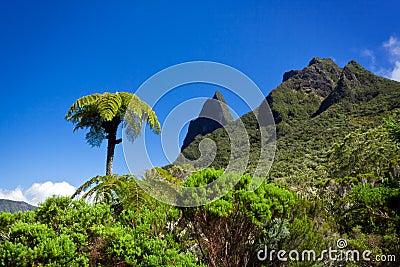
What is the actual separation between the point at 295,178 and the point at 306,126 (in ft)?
102

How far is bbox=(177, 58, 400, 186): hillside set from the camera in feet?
140

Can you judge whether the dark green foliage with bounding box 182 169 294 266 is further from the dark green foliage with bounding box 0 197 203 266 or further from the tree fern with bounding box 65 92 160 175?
the tree fern with bounding box 65 92 160 175

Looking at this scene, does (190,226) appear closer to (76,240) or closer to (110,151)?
(110,151)

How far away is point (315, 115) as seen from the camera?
8000cm

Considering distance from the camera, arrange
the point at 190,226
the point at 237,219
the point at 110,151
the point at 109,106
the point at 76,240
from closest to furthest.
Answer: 1. the point at 76,240
2. the point at 237,219
3. the point at 190,226
4. the point at 109,106
5. the point at 110,151

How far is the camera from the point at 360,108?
62625mm

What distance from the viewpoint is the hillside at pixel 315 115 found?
42.5 meters

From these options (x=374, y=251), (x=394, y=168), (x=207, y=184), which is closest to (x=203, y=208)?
(x=207, y=184)

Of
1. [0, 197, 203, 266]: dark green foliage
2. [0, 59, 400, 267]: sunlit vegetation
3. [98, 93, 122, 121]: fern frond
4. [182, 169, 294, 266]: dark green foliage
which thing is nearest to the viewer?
[0, 197, 203, 266]: dark green foliage

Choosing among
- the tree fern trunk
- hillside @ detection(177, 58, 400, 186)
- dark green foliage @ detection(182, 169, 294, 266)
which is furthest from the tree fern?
hillside @ detection(177, 58, 400, 186)

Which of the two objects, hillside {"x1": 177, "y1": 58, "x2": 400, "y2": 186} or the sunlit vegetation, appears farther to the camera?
hillside {"x1": 177, "y1": 58, "x2": 400, "y2": 186}

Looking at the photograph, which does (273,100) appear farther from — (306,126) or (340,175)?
(340,175)

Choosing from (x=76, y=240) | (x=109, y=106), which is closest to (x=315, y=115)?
(x=109, y=106)

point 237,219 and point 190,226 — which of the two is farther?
point 190,226
